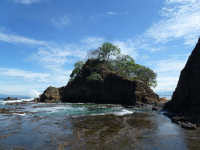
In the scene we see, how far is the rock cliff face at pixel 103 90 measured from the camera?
34.8 metres

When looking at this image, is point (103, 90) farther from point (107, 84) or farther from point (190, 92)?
point (190, 92)

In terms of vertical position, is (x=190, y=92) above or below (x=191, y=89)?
below

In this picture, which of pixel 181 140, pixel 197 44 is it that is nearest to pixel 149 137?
pixel 181 140

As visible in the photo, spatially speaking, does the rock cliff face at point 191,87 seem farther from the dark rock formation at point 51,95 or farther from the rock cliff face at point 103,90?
the dark rock formation at point 51,95

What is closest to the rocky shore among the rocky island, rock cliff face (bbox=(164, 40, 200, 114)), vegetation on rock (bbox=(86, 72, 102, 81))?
rock cliff face (bbox=(164, 40, 200, 114))

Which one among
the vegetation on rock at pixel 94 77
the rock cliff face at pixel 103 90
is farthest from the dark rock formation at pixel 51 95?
the vegetation on rock at pixel 94 77

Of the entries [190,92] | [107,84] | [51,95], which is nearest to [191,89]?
[190,92]

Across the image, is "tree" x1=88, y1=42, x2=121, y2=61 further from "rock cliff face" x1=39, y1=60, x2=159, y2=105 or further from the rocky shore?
the rocky shore

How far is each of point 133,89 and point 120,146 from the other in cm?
2911

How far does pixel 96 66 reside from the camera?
45250mm

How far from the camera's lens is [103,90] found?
1603 inches

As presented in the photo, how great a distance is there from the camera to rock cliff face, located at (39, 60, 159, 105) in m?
34.8

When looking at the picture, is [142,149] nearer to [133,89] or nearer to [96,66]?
[133,89]

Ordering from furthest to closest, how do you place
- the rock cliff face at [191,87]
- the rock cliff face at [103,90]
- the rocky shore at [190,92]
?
the rock cliff face at [103,90], the rock cliff face at [191,87], the rocky shore at [190,92]
